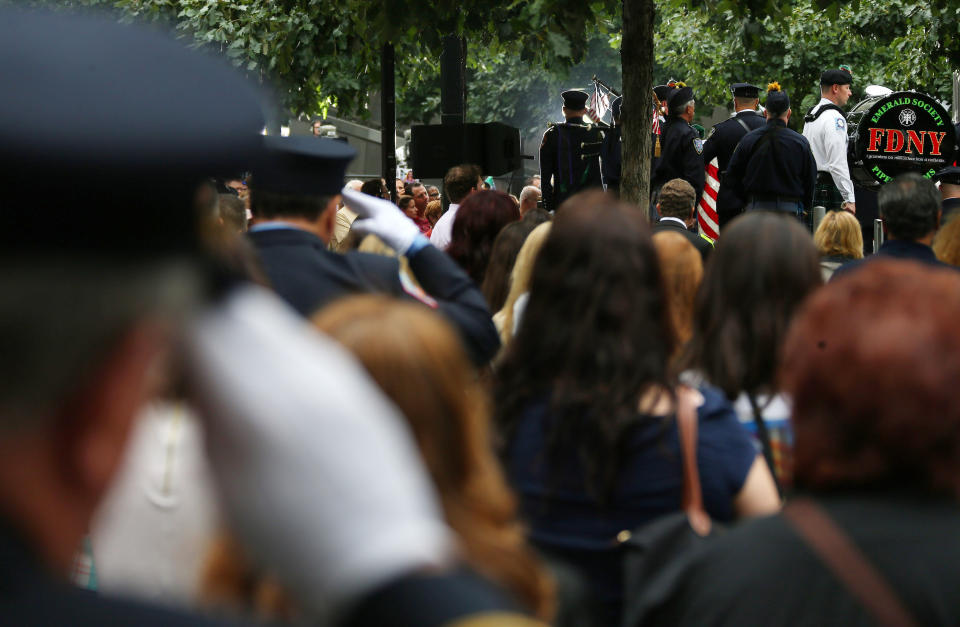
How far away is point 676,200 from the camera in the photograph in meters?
7.99

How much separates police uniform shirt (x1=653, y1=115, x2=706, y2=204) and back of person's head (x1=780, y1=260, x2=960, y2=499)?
8.90 meters

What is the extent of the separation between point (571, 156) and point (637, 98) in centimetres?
257

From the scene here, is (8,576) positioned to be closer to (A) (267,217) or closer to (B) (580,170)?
(A) (267,217)

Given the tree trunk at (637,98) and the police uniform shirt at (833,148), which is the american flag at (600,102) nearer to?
the police uniform shirt at (833,148)

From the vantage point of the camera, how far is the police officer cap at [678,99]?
11039mm

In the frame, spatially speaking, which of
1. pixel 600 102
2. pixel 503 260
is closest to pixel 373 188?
pixel 600 102

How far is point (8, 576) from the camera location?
680mm

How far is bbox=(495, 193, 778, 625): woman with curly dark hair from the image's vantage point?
280 cm

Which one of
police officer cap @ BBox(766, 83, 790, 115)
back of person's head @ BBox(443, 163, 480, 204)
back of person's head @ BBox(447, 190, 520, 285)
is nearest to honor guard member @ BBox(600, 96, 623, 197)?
police officer cap @ BBox(766, 83, 790, 115)

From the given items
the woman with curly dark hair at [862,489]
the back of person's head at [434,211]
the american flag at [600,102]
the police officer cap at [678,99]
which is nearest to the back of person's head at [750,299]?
the woman with curly dark hair at [862,489]

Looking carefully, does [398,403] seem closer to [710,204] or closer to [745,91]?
[745,91]

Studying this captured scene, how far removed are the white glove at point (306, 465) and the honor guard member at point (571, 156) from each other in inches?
401

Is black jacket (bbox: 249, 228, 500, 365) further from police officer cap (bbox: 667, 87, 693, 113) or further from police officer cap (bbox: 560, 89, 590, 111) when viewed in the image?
police officer cap (bbox: 667, 87, 693, 113)

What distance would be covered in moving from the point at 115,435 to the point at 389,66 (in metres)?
12.5
